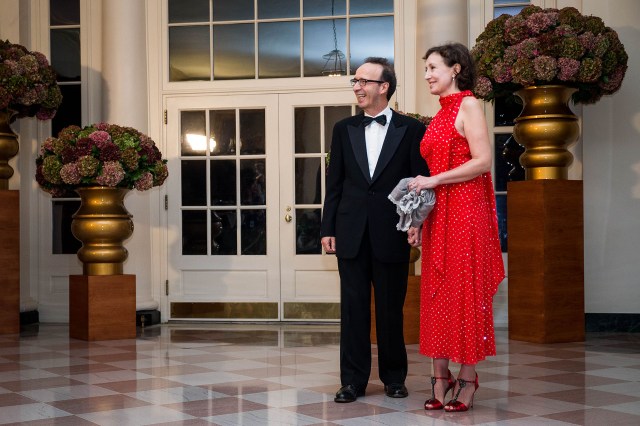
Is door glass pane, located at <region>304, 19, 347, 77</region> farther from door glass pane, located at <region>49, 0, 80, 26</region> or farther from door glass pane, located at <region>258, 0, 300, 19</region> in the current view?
door glass pane, located at <region>49, 0, 80, 26</region>

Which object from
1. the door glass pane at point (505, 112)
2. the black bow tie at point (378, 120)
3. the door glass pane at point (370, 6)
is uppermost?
the door glass pane at point (370, 6)

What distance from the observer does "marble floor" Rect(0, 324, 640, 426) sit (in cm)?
388

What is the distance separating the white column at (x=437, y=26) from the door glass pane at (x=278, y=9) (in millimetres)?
1162

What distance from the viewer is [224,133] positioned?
8.31 m

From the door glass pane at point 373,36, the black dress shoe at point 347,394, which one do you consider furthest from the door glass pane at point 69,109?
the black dress shoe at point 347,394

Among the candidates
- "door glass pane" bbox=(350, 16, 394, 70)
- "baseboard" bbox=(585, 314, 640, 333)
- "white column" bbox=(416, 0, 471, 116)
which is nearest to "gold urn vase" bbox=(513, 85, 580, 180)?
"white column" bbox=(416, 0, 471, 116)

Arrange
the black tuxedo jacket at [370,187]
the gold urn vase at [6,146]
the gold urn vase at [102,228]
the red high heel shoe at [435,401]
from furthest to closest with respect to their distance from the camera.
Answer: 1. the gold urn vase at [6,146]
2. the gold urn vase at [102,228]
3. the black tuxedo jacket at [370,187]
4. the red high heel shoe at [435,401]

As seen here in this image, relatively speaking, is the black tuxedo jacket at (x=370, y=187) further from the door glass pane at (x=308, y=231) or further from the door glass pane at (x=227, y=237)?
the door glass pane at (x=227, y=237)

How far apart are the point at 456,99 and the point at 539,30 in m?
2.79

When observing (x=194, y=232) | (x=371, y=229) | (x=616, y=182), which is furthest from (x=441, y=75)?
(x=194, y=232)

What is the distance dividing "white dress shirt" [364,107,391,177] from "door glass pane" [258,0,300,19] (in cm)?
420

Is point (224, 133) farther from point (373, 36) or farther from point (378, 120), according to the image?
point (378, 120)

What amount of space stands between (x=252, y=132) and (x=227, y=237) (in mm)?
945

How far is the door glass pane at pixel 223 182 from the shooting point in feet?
27.2
